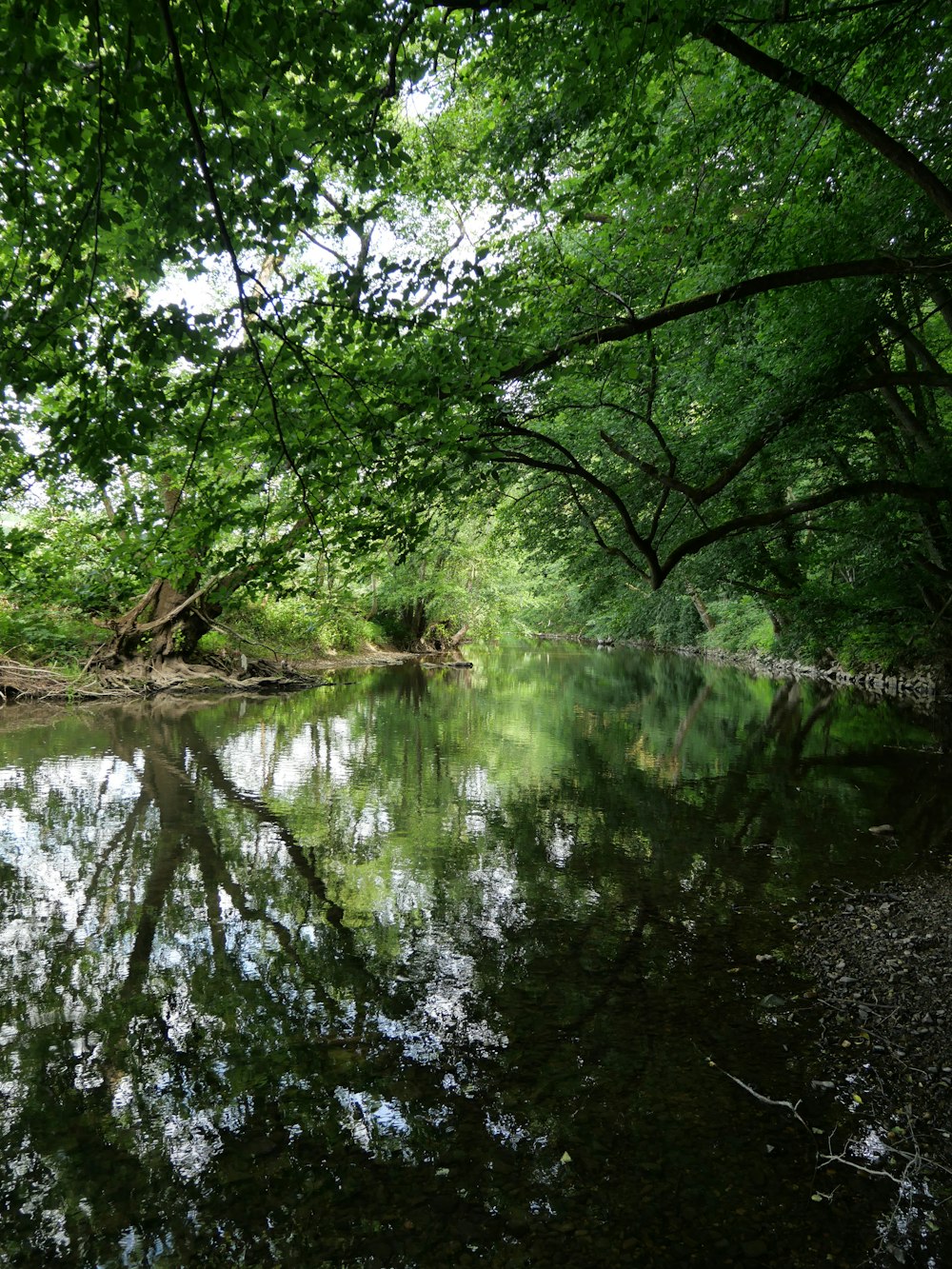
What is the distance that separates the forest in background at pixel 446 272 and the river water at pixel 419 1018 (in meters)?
2.95

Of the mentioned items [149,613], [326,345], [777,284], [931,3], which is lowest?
[149,613]

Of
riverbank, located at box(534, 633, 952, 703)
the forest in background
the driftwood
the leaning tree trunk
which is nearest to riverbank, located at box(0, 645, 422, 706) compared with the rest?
the driftwood

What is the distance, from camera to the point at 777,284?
623cm

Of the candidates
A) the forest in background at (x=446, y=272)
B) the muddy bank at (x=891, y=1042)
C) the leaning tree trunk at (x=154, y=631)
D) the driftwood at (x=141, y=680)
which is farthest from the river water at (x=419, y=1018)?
the leaning tree trunk at (x=154, y=631)

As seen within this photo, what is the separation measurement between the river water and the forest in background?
116 inches

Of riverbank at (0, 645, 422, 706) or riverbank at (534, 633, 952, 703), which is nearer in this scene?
riverbank at (0, 645, 422, 706)

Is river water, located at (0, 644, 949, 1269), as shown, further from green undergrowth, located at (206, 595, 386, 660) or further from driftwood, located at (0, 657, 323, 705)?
green undergrowth, located at (206, 595, 386, 660)

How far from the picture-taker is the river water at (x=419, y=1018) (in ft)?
10.4

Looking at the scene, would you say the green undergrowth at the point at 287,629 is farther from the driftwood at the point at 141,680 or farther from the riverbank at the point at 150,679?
the driftwood at the point at 141,680

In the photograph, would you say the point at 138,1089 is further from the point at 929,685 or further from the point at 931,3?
the point at 929,685

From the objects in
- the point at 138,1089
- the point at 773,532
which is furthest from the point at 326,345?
the point at 773,532

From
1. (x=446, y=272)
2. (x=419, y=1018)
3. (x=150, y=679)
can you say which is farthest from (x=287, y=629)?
(x=419, y=1018)

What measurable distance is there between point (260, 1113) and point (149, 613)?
18.6 m

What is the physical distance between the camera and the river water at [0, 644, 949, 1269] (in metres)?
3.17
